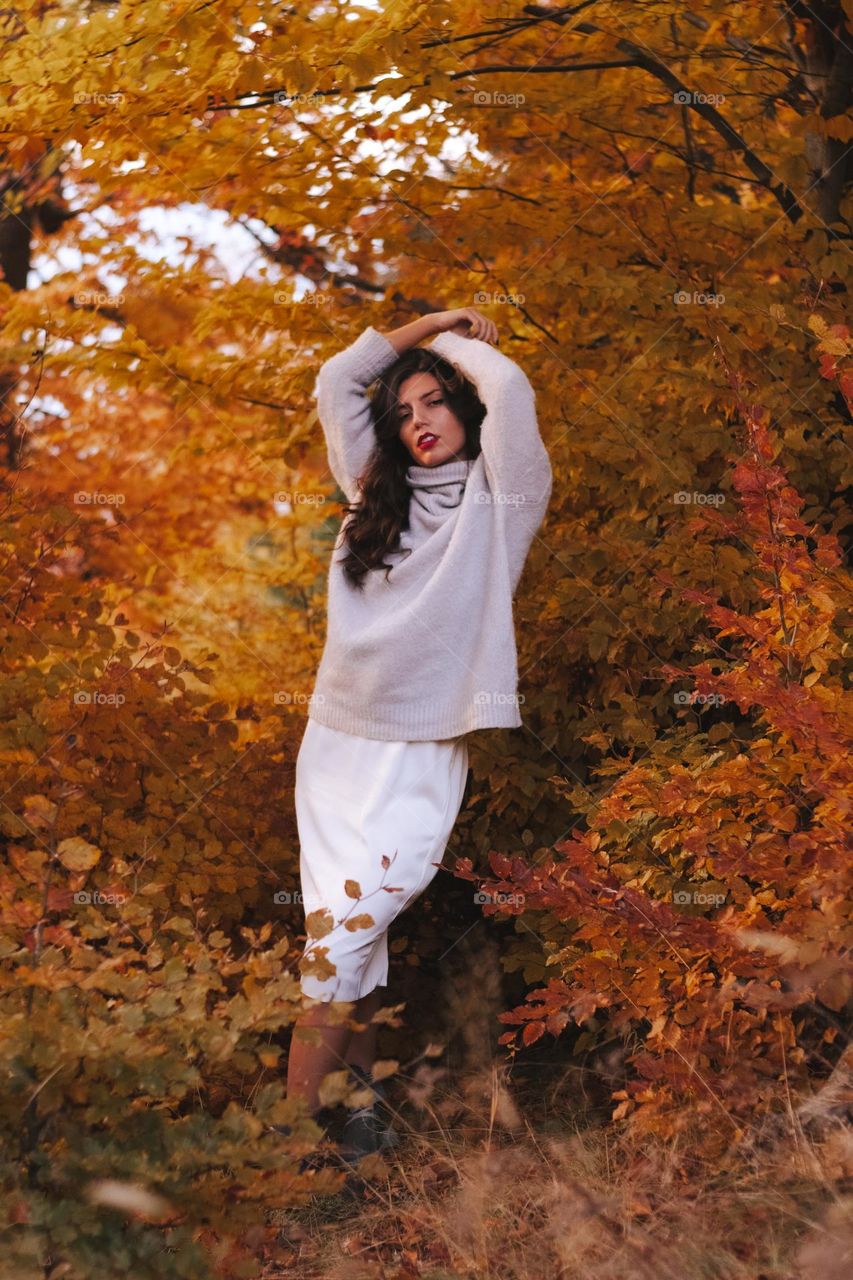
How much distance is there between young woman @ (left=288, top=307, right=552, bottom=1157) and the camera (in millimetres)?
2936

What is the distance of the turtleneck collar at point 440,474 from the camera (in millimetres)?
3125

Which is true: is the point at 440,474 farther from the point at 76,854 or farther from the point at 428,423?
the point at 76,854

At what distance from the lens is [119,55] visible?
3598 millimetres

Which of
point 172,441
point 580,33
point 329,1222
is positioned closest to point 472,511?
point 329,1222

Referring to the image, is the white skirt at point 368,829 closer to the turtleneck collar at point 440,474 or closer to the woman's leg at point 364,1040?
the woman's leg at point 364,1040

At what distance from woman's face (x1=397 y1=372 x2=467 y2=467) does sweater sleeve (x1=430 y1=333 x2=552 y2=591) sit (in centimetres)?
11

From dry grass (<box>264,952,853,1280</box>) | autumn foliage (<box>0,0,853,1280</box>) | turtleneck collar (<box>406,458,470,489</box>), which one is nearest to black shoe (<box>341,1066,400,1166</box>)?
dry grass (<box>264,952,853,1280</box>)

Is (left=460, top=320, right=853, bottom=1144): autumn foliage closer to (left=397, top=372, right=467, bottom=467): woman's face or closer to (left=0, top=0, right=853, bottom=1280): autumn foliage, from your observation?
(left=0, top=0, right=853, bottom=1280): autumn foliage

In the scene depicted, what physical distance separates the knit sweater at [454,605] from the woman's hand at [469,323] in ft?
0.40

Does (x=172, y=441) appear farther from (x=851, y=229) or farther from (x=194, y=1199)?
(x=194, y=1199)

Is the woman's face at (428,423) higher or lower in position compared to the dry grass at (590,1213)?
higher

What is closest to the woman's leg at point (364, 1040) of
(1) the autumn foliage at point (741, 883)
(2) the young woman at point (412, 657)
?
(2) the young woman at point (412, 657)

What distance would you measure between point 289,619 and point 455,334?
370 centimetres

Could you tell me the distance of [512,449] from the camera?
300cm
